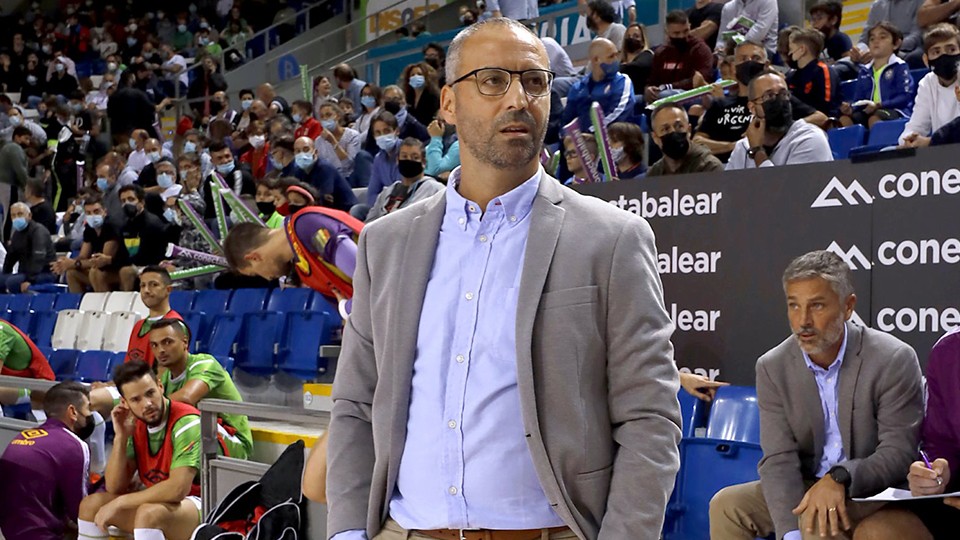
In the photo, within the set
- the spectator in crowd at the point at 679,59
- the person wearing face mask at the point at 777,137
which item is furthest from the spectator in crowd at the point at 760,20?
the person wearing face mask at the point at 777,137

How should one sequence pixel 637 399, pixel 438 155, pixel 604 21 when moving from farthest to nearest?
pixel 604 21 → pixel 438 155 → pixel 637 399

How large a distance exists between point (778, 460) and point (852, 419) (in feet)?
0.93

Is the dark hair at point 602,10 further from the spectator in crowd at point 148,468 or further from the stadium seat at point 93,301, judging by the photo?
the spectator in crowd at point 148,468

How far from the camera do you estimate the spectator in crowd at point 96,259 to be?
11.2m

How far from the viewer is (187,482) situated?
5125 mm

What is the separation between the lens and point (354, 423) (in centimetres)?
195

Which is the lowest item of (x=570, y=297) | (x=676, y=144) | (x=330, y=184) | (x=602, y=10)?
(x=570, y=297)

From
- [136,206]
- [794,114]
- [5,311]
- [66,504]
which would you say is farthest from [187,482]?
[5,311]

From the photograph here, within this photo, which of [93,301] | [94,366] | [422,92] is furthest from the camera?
[422,92]

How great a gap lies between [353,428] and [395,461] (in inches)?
5.4

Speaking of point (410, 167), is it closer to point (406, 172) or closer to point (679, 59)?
point (406, 172)

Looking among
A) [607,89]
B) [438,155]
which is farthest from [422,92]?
[607,89]

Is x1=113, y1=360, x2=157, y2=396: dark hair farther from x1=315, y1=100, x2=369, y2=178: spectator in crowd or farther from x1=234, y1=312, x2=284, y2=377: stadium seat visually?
x1=315, y1=100, x2=369, y2=178: spectator in crowd

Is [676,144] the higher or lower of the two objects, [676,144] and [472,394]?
the higher
